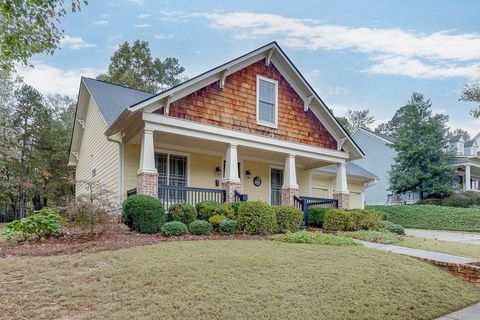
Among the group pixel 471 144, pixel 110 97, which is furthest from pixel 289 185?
pixel 471 144

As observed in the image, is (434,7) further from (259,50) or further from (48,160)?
(48,160)

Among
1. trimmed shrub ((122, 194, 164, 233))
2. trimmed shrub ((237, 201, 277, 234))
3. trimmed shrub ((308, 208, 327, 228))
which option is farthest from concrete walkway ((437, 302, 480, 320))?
trimmed shrub ((308, 208, 327, 228))

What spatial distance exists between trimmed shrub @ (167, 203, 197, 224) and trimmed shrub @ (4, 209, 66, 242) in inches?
116

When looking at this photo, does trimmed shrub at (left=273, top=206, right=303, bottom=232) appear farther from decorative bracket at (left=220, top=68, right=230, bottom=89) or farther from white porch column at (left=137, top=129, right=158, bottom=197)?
decorative bracket at (left=220, top=68, right=230, bottom=89)

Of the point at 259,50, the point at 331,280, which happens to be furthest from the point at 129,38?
the point at 331,280

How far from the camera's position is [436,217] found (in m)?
20.1

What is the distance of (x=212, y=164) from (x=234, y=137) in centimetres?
228

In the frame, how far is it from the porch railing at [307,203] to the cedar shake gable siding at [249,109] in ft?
7.74

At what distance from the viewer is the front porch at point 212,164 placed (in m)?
11.9

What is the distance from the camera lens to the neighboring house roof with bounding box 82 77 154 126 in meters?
14.9

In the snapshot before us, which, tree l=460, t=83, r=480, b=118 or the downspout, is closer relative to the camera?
the downspout

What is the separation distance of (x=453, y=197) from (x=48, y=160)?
27.4 m

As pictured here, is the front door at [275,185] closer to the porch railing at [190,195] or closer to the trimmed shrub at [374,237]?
the porch railing at [190,195]

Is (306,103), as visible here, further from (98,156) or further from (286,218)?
(98,156)
